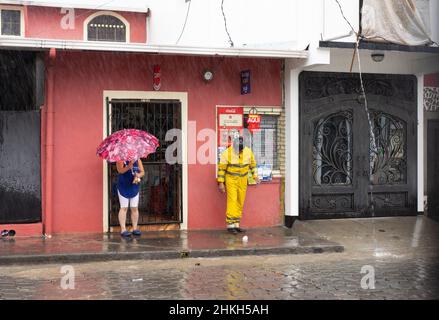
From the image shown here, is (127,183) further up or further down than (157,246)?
further up

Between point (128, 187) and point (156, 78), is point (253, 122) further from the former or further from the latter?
point (128, 187)

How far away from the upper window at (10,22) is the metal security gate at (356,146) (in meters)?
7.81

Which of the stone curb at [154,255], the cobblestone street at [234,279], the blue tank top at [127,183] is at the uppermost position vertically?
the blue tank top at [127,183]

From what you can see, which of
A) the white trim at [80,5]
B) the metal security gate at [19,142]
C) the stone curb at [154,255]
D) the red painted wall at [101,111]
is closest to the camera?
the stone curb at [154,255]

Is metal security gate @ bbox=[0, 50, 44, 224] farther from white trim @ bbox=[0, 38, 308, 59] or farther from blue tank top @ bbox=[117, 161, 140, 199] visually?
blue tank top @ bbox=[117, 161, 140, 199]

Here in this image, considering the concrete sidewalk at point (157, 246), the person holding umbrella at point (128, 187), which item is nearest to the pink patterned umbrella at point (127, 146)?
the person holding umbrella at point (128, 187)

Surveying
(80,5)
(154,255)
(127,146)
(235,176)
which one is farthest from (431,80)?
(80,5)

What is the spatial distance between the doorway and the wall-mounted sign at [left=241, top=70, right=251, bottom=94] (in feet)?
15.7

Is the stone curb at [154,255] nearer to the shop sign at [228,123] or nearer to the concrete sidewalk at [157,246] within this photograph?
the concrete sidewalk at [157,246]

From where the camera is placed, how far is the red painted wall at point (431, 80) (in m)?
15.0

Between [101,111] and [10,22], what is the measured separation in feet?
18.0

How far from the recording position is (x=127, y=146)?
11375 mm

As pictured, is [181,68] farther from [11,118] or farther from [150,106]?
[11,118]
